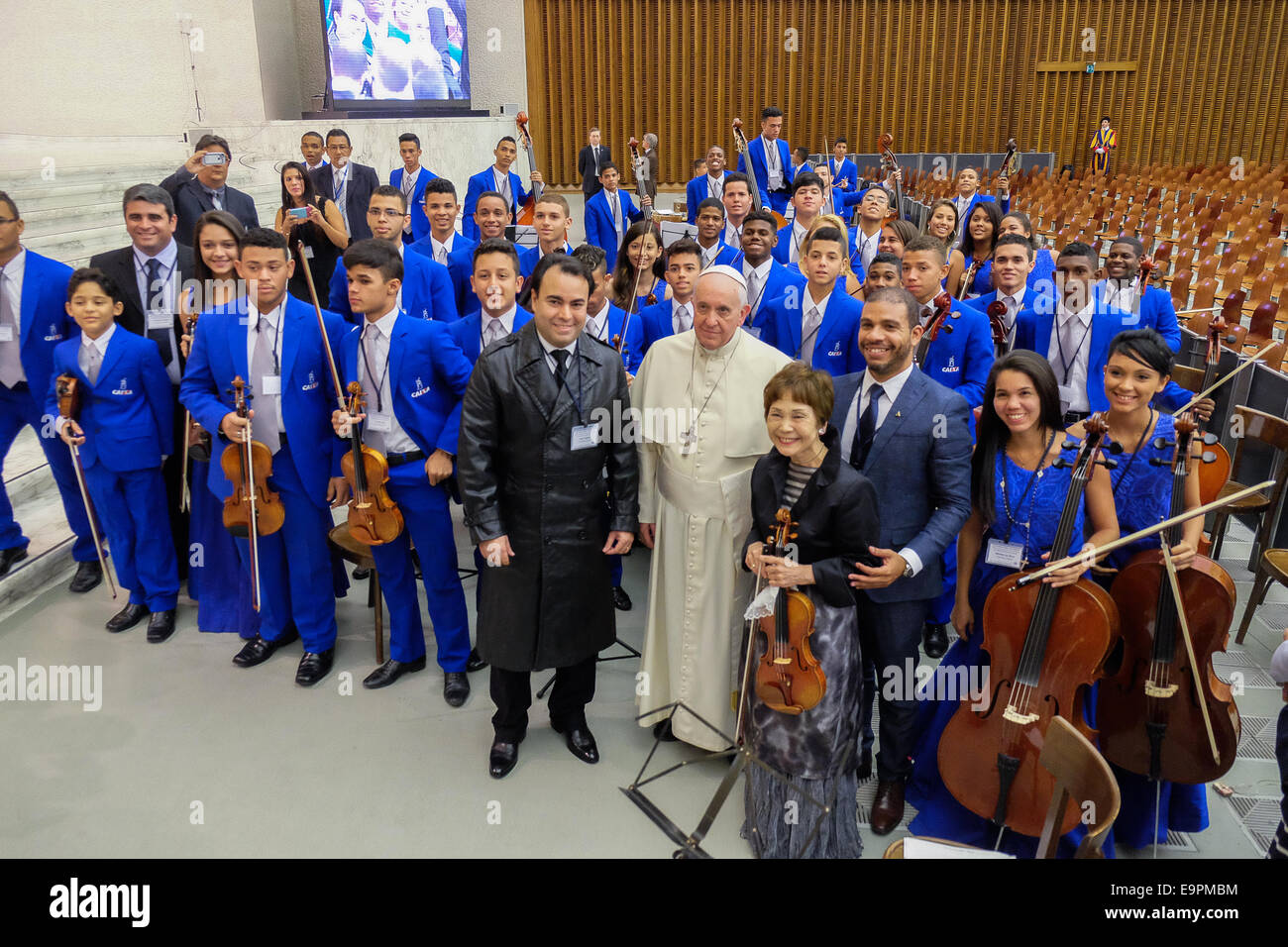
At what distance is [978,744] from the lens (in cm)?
229

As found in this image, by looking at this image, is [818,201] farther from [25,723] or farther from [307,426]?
[25,723]

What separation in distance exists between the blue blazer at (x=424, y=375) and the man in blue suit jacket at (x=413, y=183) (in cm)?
338

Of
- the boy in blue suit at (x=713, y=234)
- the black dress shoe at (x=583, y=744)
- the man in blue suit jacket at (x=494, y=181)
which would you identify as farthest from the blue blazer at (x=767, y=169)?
the black dress shoe at (x=583, y=744)

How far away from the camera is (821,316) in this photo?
3773 millimetres

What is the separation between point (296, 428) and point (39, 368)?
5.10 feet

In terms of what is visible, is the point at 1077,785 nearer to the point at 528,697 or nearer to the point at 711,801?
the point at 711,801

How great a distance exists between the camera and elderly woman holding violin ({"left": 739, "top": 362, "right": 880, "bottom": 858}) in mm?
2398

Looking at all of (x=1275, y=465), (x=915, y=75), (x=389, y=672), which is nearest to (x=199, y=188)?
(x=389, y=672)

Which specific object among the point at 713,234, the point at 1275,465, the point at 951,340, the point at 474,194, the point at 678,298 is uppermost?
the point at 474,194

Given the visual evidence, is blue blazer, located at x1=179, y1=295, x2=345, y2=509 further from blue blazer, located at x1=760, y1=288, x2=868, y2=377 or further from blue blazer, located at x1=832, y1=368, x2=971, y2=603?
blue blazer, located at x1=832, y1=368, x2=971, y2=603

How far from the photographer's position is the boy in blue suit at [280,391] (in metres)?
3.31

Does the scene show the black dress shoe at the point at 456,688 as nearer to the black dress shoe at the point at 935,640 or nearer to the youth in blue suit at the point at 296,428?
the youth in blue suit at the point at 296,428

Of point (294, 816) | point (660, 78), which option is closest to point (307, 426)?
point (294, 816)
